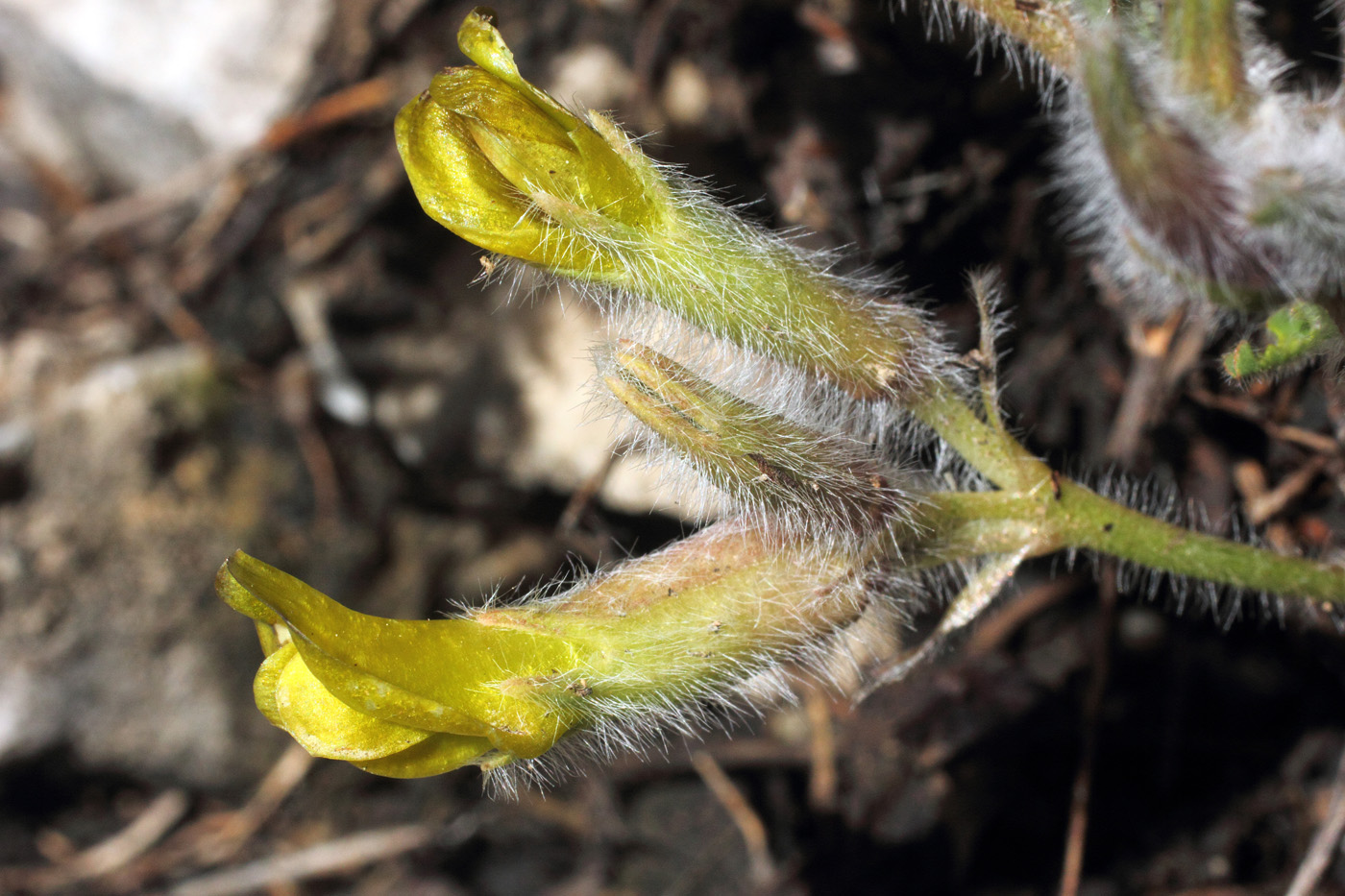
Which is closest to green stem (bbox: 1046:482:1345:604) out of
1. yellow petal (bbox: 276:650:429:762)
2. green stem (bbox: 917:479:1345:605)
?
green stem (bbox: 917:479:1345:605)

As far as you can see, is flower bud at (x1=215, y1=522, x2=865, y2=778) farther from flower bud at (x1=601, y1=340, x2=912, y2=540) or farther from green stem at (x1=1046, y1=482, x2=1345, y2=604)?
green stem at (x1=1046, y1=482, x2=1345, y2=604)

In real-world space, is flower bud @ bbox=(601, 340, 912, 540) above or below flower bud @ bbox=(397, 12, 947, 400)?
below

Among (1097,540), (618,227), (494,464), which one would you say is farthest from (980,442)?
(494,464)

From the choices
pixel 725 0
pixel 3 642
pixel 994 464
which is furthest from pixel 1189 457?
pixel 3 642

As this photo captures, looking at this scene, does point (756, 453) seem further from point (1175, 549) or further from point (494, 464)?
point (494, 464)

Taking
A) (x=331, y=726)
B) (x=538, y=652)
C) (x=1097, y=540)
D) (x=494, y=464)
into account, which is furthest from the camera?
(x=494, y=464)

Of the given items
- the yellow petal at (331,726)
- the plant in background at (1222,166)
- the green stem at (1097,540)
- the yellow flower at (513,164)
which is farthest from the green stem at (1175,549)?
the yellow petal at (331,726)

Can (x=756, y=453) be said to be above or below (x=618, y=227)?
below
